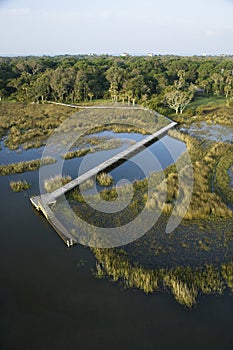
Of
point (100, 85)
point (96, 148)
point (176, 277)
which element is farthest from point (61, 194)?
point (100, 85)

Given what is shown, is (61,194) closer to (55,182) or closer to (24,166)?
(55,182)

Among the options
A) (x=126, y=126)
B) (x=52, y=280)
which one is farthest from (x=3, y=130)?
(x=52, y=280)

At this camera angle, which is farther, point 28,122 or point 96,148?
point 28,122

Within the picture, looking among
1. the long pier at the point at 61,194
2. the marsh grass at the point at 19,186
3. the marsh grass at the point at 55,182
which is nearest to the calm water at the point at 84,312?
the long pier at the point at 61,194

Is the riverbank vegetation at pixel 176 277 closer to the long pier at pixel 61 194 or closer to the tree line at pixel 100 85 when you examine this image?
the long pier at pixel 61 194

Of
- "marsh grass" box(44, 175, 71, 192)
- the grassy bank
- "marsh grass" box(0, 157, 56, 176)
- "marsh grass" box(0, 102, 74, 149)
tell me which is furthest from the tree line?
"marsh grass" box(44, 175, 71, 192)

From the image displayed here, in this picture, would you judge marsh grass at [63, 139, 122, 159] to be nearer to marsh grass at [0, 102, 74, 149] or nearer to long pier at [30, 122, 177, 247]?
long pier at [30, 122, 177, 247]
